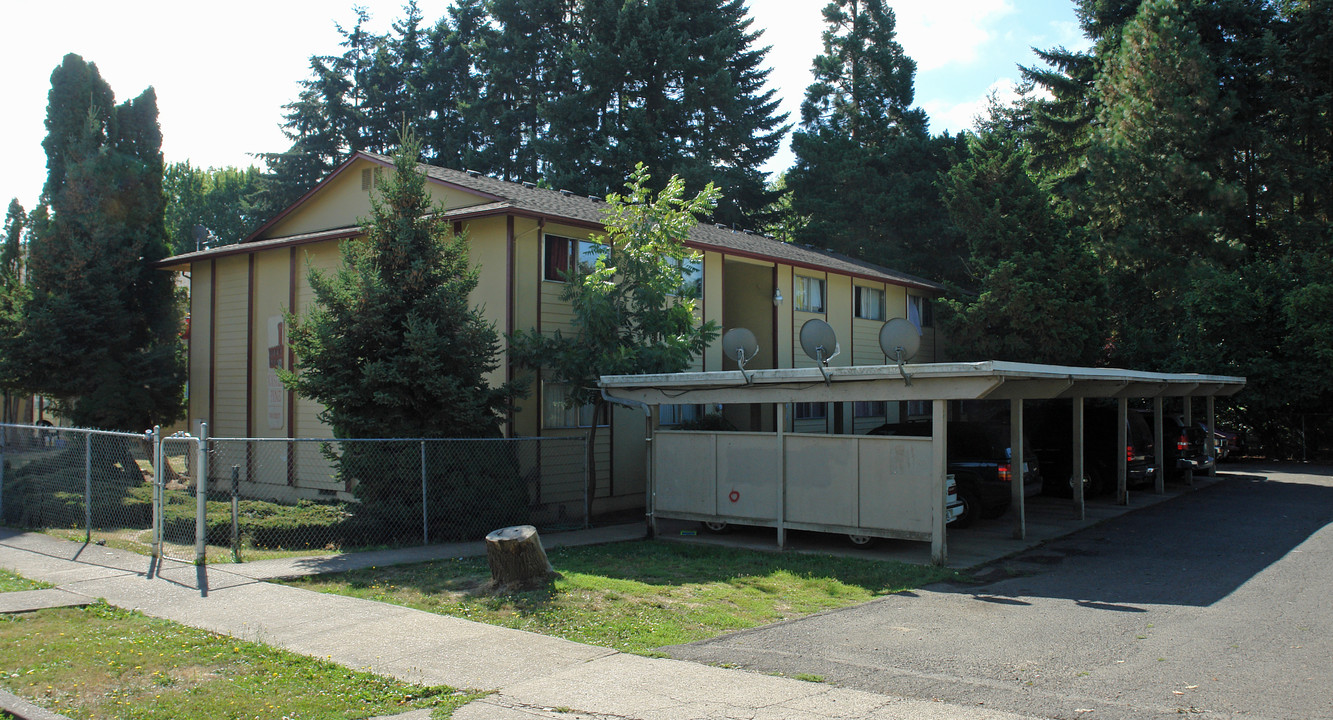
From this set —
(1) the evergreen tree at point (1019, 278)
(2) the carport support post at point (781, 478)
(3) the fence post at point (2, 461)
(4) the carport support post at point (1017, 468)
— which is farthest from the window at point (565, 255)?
(1) the evergreen tree at point (1019, 278)

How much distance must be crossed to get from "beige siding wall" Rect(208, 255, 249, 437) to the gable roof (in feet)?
2.09

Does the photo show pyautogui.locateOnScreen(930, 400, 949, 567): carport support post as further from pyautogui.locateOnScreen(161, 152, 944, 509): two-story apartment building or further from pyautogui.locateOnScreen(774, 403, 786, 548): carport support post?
pyautogui.locateOnScreen(161, 152, 944, 509): two-story apartment building

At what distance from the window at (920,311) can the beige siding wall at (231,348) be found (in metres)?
19.1

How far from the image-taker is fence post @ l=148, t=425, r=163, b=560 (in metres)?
10.1

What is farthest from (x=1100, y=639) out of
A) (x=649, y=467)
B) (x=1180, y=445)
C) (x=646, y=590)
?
(x=1180, y=445)

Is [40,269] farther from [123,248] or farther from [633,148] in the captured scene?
[633,148]

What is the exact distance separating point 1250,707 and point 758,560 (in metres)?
6.36

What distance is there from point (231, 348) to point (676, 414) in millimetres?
10536

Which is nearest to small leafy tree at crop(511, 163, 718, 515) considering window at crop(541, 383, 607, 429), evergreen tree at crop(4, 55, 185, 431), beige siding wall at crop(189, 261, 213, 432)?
window at crop(541, 383, 607, 429)

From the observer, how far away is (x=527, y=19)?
38.3 meters

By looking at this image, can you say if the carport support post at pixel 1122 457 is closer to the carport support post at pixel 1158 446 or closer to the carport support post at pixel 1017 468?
the carport support post at pixel 1158 446

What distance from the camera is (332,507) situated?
1526cm

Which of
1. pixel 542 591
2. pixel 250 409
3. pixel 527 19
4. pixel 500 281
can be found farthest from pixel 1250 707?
pixel 527 19

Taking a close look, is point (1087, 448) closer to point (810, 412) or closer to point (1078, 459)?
point (1078, 459)
